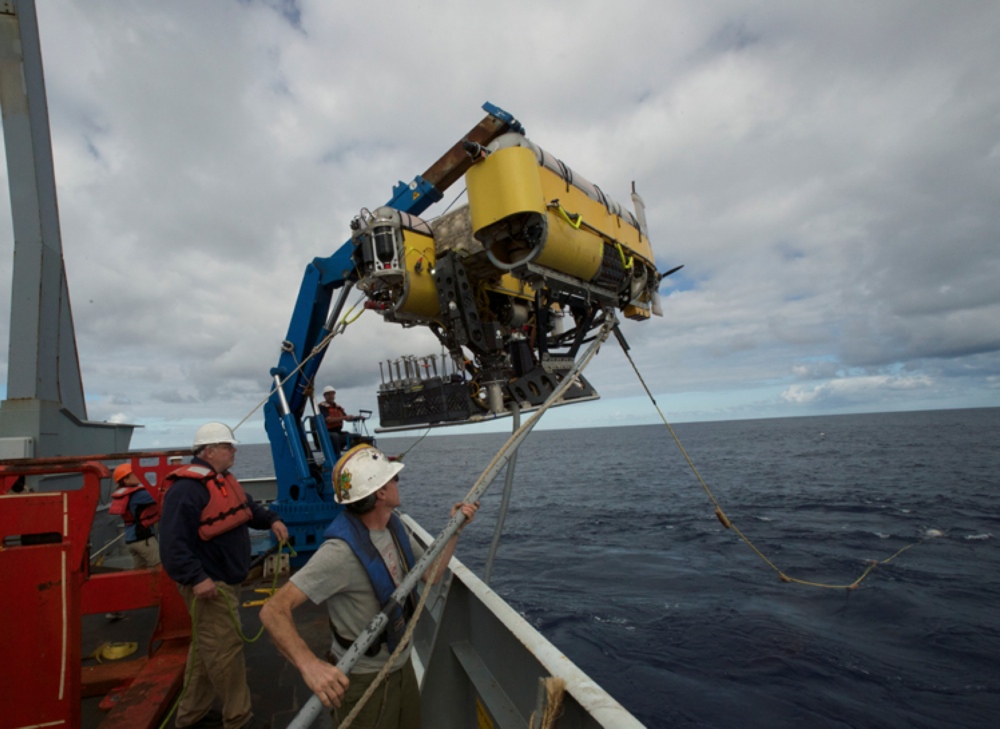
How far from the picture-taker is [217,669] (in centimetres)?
335

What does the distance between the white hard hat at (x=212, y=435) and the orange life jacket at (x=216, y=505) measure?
21cm

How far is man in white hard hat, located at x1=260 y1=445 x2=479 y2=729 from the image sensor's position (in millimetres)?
2215

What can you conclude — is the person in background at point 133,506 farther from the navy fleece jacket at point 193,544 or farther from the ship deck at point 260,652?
the navy fleece jacket at point 193,544

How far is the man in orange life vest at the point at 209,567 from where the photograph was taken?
3.27 meters

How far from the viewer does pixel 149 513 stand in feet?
18.6

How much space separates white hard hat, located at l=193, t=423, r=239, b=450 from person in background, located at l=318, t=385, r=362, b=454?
12.2 feet

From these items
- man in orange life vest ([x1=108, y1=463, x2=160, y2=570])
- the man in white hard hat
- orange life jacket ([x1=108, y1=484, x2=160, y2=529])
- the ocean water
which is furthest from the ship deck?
the ocean water

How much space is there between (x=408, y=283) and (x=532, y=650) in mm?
3197

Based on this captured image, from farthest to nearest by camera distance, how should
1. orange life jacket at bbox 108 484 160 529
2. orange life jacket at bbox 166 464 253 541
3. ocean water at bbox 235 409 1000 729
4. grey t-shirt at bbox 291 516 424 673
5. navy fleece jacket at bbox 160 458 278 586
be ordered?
ocean water at bbox 235 409 1000 729
orange life jacket at bbox 108 484 160 529
orange life jacket at bbox 166 464 253 541
navy fleece jacket at bbox 160 458 278 586
grey t-shirt at bbox 291 516 424 673

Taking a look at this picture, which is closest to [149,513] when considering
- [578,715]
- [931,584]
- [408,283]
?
[408,283]

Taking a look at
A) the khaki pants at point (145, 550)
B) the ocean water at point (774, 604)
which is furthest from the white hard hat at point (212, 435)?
the ocean water at point (774, 604)

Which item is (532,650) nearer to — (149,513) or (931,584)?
(149,513)

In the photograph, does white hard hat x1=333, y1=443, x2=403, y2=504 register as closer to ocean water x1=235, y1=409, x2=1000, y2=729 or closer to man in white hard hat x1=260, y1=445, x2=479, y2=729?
man in white hard hat x1=260, y1=445, x2=479, y2=729

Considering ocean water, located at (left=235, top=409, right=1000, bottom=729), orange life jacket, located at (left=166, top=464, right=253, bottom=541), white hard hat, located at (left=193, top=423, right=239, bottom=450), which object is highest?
white hard hat, located at (left=193, top=423, right=239, bottom=450)
